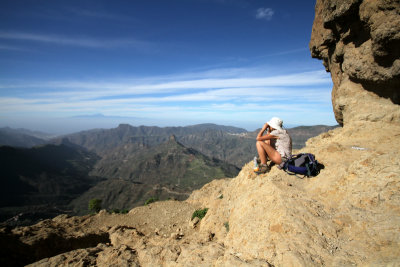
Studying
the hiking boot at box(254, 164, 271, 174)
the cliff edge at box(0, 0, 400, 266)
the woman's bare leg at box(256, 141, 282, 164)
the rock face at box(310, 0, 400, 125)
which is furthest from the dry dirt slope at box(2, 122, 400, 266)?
the rock face at box(310, 0, 400, 125)

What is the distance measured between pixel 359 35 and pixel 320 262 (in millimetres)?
23210

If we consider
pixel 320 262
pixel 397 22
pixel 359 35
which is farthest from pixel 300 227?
pixel 359 35

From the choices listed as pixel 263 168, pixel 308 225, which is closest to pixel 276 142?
pixel 263 168

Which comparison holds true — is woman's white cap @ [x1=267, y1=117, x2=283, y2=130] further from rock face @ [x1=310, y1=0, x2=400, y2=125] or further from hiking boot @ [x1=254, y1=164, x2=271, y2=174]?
rock face @ [x1=310, y1=0, x2=400, y2=125]

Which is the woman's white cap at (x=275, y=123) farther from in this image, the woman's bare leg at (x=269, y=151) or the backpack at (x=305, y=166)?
the backpack at (x=305, y=166)

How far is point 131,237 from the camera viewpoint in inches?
610

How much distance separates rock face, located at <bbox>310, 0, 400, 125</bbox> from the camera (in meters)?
15.0

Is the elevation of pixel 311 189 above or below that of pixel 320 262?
above

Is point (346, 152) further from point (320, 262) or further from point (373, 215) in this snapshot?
point (320, 262)

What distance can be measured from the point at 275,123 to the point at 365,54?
49.1ft

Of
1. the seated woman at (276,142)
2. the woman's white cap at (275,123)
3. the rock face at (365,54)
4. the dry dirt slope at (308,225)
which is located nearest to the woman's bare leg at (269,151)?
the seated woman at (276,142)

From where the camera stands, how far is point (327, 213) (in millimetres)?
8258

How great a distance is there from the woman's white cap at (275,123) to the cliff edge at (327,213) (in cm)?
286

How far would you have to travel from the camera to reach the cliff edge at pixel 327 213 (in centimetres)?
680
